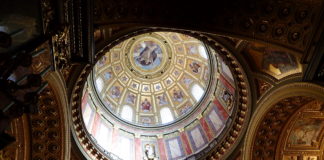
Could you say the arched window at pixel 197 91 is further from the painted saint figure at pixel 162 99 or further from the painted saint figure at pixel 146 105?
the painted saint figure at pixel 146 105

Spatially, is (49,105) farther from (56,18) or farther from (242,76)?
(242,76)

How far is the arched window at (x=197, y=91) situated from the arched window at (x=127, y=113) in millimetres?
4396

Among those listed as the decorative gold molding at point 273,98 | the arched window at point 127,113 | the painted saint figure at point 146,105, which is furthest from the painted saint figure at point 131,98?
the decorative gold molding at point 273,98

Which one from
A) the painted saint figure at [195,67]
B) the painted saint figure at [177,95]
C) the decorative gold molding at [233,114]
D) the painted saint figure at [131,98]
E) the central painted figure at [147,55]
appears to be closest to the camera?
the decorative gold molding at [233,114]

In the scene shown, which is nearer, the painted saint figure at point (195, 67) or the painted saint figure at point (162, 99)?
the painted saint figure at point (195, 67)

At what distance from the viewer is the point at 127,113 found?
69.3 feet

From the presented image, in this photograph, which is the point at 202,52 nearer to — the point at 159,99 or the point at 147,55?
the point at 159,99

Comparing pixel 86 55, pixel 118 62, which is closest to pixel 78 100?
pixel 86 55

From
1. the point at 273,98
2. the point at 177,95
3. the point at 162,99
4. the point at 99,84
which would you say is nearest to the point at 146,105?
the point at 162,99

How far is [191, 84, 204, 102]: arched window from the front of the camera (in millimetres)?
20016

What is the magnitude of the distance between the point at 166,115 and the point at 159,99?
182 cm

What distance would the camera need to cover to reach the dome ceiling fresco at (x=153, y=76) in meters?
20.5

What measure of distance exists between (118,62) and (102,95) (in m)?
3.92

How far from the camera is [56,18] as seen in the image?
6.64 m
